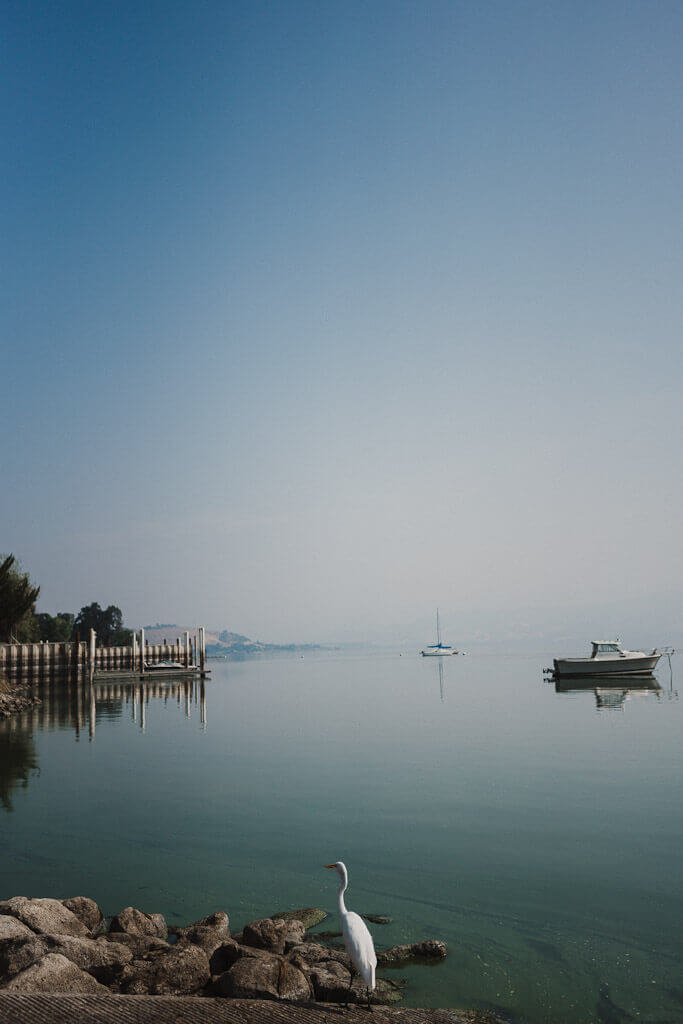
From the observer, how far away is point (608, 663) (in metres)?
68.0

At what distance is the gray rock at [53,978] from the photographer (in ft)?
24.6

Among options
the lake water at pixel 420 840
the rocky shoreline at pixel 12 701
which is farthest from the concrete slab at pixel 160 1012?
the rocky shoreline at pixel 12 701

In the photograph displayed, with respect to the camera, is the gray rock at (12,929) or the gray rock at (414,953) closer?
the gray rock at (12,929)

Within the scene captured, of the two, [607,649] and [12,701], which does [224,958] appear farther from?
[607,649]

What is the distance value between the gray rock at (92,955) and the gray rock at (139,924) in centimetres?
153

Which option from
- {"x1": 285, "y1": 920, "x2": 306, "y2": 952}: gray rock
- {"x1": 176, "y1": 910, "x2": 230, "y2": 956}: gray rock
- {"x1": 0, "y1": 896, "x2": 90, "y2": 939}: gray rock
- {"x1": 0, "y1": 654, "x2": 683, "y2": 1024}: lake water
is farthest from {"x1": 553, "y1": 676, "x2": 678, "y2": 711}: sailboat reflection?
{"x1": 0, "y1": 896, "x2": 90, "y2": 939}: gray rock

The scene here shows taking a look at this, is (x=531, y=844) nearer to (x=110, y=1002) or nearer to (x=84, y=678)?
(x=110, y=1002)

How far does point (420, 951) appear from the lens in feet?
33.9

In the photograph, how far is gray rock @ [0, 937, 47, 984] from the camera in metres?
8.12

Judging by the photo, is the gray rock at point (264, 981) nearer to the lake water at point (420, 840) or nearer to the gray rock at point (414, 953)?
the lake water at point (420, 840)

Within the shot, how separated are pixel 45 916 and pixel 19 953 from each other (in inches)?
74.2

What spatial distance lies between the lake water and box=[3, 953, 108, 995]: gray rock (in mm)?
3854

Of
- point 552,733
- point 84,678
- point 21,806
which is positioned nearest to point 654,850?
point 21,806

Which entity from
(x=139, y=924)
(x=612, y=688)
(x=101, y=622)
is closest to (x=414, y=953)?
(x=139, y=924)
